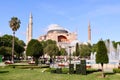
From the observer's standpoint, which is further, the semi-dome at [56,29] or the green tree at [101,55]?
the semi-dome at [56,29]

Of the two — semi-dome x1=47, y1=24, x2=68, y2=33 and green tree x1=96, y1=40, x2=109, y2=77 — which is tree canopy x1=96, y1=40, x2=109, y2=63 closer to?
green tree x1=96, y1=40, x2=109, y2=77

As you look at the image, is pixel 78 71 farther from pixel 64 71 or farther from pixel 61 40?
pixel 61 40

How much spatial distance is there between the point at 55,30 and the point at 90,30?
30.8m

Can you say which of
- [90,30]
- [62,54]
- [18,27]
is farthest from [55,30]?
[18,27]

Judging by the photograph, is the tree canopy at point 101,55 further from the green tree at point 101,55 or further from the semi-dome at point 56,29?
the semi-dome at point 56,29

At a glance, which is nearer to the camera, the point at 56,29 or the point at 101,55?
the point at 101,55

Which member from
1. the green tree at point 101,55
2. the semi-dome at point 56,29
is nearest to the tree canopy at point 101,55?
the green tree at point 101,55

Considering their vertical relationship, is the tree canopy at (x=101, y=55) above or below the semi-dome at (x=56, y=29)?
below

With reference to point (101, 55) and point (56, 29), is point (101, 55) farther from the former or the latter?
point (56, 29)

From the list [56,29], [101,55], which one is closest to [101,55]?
[101,55]

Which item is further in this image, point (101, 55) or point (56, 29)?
point (56, 29)

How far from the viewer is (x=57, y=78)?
2012cm

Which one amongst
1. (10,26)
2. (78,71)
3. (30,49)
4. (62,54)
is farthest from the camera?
(62,54)

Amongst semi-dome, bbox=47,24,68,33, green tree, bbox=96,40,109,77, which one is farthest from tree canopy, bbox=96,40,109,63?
semi-dome, bbox=47,24,68,33
